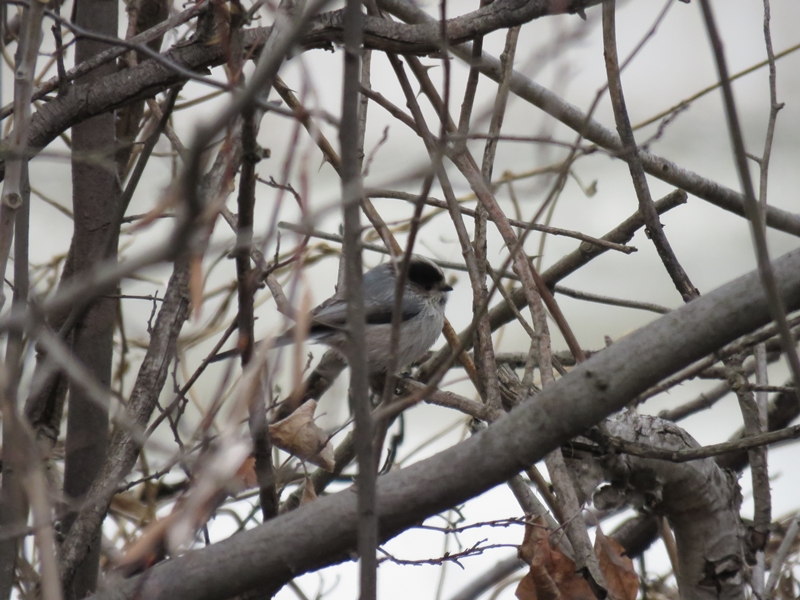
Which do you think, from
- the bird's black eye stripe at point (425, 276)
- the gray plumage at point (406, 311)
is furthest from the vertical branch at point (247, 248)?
the bird's black eye stripe at point (425, 276)

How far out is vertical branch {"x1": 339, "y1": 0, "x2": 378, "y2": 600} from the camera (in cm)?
85

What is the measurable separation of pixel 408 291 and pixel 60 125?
278 centimetres

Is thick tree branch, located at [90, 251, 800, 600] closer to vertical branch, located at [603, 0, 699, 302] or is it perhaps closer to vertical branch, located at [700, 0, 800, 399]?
vertical branch, located at [700, 0, 800, 399]

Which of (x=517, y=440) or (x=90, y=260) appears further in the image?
(x=90, y=260)

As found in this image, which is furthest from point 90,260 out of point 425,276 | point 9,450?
point 425,276

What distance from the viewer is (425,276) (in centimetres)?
462

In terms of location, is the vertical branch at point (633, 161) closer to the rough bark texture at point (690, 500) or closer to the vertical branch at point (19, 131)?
the rough bark texture at point (690, 500)

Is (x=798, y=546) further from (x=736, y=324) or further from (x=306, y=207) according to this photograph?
(x=306, y=207)

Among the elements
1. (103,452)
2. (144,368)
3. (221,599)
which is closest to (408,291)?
(103,452)

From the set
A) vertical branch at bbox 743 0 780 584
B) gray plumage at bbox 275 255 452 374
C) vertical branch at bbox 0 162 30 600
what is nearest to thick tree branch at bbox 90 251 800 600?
vertical branch at bbox 0 162 30 600

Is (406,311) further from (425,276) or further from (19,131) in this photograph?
(19,131)

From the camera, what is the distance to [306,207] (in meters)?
1.08

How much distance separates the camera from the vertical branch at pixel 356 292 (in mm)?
854

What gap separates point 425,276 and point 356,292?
3.72 metres
